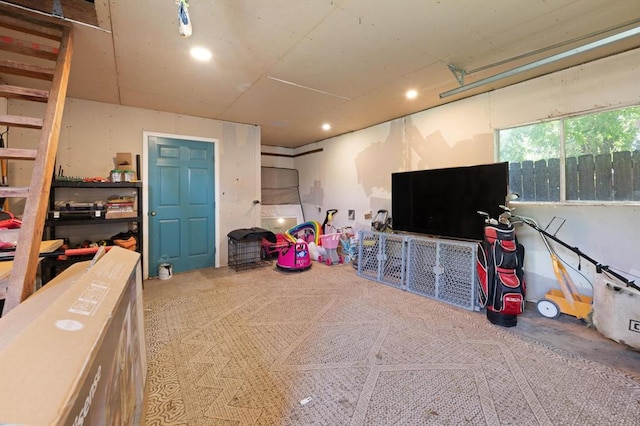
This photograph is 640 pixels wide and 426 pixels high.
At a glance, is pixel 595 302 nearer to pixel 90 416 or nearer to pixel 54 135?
pixel 90 416

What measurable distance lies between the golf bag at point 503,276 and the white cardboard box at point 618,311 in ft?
1.81

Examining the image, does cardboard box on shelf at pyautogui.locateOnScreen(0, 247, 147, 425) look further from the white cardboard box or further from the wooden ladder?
the white cardboard box

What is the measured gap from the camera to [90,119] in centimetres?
379

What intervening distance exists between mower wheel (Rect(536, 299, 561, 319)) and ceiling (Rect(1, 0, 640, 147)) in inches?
87.7

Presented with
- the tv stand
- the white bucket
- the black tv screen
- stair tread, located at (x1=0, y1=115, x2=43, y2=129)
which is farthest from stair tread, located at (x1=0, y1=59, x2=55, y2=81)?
the black tv screen

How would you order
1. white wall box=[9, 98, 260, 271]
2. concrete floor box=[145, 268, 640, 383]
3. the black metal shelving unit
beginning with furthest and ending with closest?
white wall box=[9, 98, 260, 271] → the black metal shelving unit → concrete floor box=[145, 268, 640, 383]

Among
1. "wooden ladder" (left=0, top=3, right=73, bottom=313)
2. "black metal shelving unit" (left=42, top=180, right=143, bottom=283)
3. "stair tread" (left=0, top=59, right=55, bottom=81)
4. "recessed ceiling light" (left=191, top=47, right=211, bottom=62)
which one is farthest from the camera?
"black metal shelving unit" (left=42, top=180, right=143, bottom=283)

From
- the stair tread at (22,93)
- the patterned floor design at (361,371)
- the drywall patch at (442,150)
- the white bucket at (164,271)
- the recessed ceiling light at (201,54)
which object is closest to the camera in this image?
the patterned floor design at (361,371)

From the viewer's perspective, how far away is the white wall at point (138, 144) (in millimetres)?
3625

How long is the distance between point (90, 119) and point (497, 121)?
5.28 metres

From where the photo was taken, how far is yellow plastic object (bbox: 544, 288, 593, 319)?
259cm

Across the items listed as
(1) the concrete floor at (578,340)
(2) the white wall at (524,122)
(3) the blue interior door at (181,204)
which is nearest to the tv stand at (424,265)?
(1) the concrete floor at (578,340)

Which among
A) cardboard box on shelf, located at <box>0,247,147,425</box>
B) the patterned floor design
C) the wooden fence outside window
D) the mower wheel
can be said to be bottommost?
the patterned floor design

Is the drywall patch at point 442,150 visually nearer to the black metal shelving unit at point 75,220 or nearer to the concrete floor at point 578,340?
the concrete floor at point 578,340
